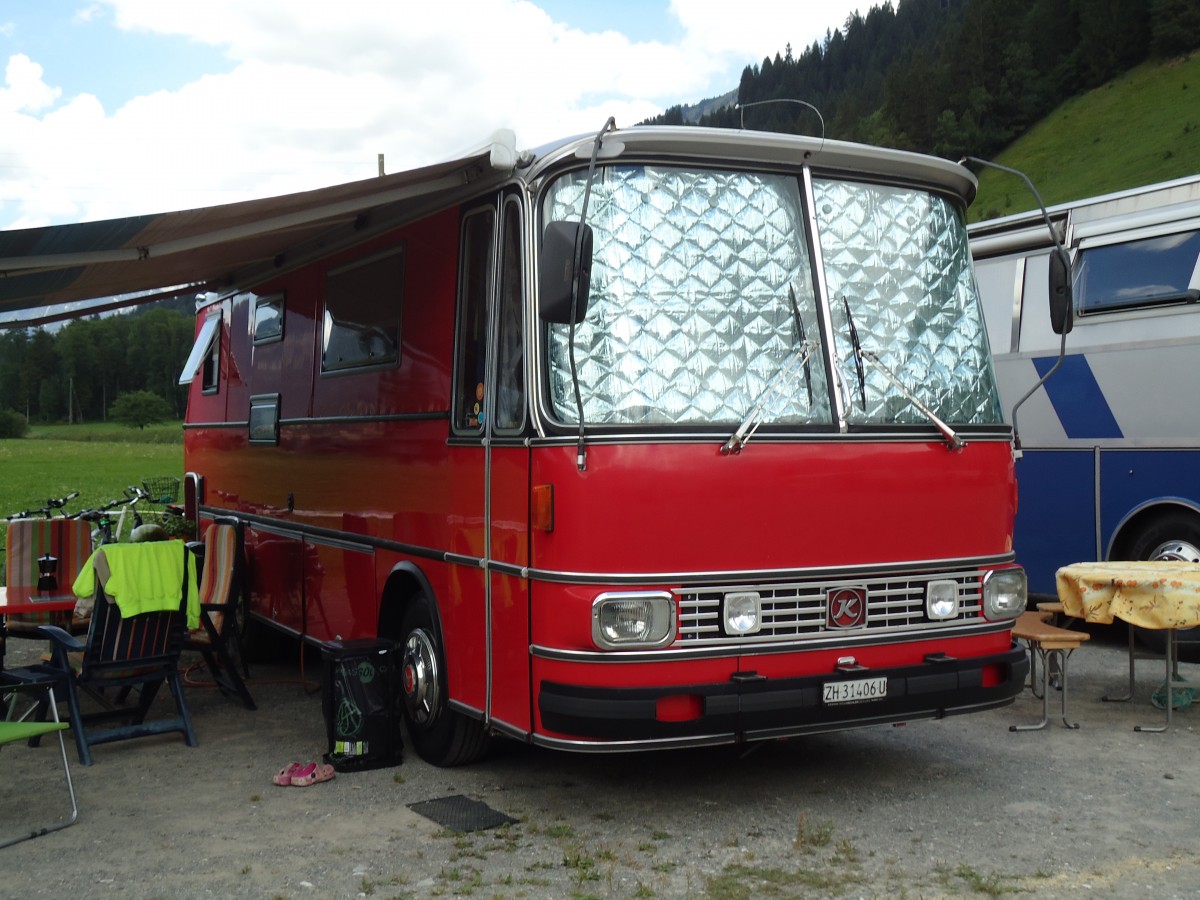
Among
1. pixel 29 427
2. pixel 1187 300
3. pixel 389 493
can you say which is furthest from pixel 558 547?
pixel 29 427

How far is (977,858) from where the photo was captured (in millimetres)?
5332

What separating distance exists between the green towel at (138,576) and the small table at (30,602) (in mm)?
638

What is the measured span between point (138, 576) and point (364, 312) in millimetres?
1955

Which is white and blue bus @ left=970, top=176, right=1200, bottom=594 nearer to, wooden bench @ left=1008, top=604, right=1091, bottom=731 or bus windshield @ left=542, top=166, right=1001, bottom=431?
wooden bench @ left=1008, top=604, right=1091, bottom=731

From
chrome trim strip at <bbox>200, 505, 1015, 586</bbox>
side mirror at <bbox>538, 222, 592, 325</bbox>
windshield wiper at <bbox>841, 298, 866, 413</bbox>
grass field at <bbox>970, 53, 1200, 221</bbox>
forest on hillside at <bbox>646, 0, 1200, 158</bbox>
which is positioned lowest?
chrome trim strip at <bbox>200, 505, 1015, 586</bbox>

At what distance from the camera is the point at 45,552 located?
9.32m

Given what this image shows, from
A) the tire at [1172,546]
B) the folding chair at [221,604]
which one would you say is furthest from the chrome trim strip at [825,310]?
the tire at [1172,546]

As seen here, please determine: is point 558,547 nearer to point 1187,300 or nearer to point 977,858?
point 977,858

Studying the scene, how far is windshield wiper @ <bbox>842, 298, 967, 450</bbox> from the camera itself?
601cm

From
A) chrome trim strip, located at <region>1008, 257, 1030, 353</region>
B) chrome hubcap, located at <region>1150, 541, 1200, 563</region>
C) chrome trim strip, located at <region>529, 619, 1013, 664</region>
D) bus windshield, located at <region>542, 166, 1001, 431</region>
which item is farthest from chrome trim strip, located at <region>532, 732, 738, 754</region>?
chrome trim strip, located at <region>1008, 257, 1030, 353</region>

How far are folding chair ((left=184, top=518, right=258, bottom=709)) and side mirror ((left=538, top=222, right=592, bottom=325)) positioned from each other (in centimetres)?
417

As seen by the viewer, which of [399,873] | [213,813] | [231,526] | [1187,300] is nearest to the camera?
[399,873]

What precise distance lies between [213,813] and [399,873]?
4.44ft

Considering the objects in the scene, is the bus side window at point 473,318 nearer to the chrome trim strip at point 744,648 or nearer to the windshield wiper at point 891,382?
the chrome trim strip at point 744,648
